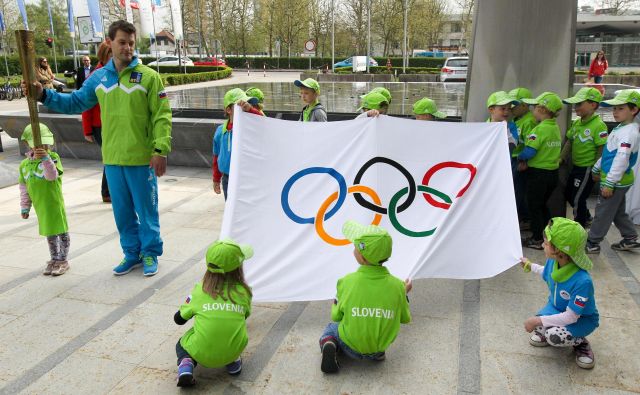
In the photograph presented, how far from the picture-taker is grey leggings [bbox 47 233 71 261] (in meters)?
5.05

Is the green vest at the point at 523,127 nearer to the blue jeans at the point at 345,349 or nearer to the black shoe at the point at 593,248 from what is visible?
the black shoe at the point at 593,248

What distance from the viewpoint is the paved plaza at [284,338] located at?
10.8 feet

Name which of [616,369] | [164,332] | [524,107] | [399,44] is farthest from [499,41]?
[399,44]

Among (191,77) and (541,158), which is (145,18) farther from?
(541,158)

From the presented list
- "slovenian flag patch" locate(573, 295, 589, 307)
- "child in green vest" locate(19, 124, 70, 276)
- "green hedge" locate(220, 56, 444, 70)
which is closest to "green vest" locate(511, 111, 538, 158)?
"slovenian flag patch" locate(573, 295, 589, 307)

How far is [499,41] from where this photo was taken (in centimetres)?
627

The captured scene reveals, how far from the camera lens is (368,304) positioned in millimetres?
3209

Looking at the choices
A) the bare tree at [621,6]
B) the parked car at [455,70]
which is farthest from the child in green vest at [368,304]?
the bare tree at [621,6]

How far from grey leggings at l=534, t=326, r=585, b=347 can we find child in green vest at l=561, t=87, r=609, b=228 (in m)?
2.72

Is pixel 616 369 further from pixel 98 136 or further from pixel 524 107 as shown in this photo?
pixel 98 136

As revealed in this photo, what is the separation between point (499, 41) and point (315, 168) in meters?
3.34

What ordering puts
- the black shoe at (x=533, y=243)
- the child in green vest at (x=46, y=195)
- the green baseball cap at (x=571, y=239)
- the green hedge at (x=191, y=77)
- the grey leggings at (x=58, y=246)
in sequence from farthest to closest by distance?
the green hedge at (x=191, y=77) → the black shoe at (x=533, y=243) → the grey leggings at (x=58, y=246) → the child in green vest at (x=46, y=195) → the green baseball cap at (x=571, y=239)

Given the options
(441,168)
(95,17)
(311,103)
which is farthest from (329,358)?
(95,17)

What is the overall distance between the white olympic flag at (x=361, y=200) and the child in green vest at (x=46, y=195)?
1.91 meters
